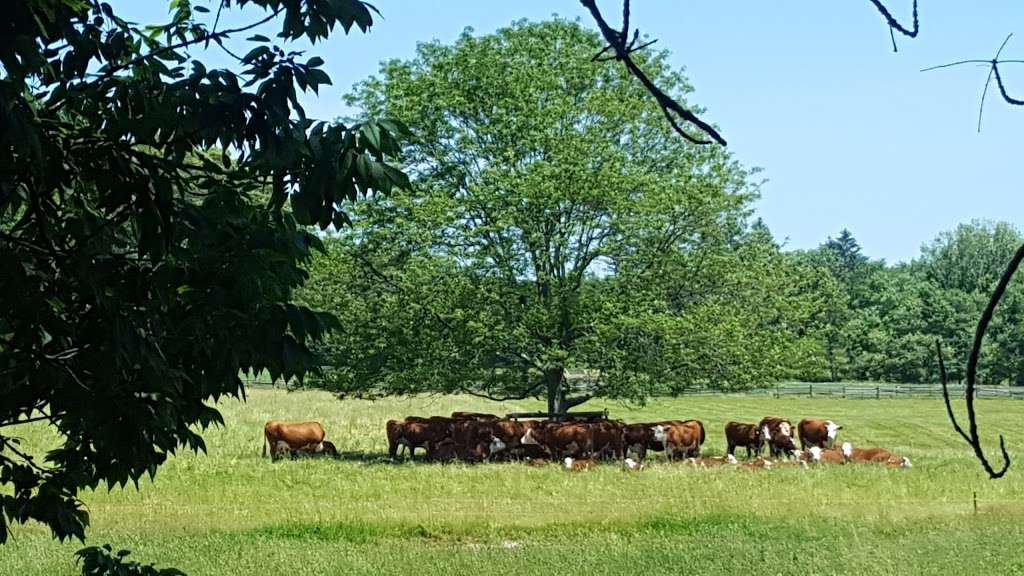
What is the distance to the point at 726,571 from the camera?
10.9 meters

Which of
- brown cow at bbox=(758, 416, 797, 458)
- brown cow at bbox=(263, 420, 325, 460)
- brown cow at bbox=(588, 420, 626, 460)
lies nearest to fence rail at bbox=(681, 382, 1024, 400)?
brown cow at bbox=(758, 416, 797, 458)

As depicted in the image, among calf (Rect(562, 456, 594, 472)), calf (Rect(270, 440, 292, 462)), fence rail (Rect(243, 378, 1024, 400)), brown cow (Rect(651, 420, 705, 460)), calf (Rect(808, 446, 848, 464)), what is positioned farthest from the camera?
fence rail (Rect(243, 378, 1024, 400))

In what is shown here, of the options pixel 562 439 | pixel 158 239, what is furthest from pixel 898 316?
pixel 158 239

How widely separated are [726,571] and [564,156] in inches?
540

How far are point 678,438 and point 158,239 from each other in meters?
20.8

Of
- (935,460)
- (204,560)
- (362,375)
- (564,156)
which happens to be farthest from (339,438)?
(204,560)

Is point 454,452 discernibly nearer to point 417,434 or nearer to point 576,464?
point 417,434

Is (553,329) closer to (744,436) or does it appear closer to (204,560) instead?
(744,436)

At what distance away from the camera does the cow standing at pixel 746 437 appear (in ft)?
81.4

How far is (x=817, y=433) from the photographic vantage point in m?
24.9

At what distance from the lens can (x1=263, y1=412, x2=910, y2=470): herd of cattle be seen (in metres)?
22.5

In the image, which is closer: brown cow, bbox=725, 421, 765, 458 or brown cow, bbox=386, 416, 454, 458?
brown cow, bbox=386, 416, 454, 458

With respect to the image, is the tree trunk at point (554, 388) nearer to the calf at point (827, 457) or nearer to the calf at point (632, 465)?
the calf at point (632, 465)

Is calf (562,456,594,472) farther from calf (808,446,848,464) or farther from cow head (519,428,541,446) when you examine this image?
calf (808,446,848,464)
